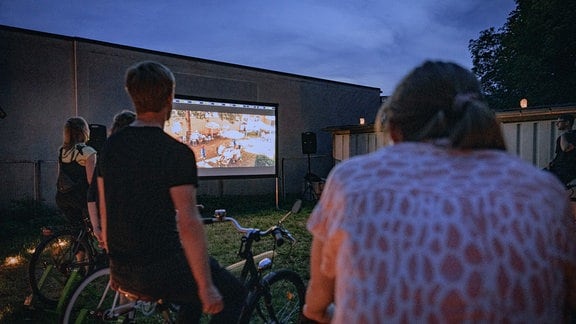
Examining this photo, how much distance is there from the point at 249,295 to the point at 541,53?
1931cm

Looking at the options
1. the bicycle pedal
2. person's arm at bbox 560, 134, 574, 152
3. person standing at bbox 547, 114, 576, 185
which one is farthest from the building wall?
the bicycle pedal

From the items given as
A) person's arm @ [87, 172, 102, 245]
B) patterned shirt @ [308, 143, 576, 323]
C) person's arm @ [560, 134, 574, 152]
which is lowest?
person's arm @ [87, 172, 102, 245]

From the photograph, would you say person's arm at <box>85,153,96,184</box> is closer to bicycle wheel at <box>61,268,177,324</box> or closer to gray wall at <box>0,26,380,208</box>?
bicycle wheel at <box>61,268,177,324</box>

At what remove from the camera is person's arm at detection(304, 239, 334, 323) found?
1.02 metres

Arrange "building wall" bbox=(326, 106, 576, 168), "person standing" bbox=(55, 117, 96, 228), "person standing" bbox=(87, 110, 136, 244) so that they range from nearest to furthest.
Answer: "person standing" bbox=(87, 110, 136, 244) < "person standing" bbox=(55, 117, 96, 228) < "building wall" bbox=(326, 106, 576, 168)

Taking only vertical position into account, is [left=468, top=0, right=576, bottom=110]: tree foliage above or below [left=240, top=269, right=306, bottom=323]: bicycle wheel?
above

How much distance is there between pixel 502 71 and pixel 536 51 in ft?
9.97

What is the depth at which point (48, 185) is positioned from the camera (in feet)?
31.5

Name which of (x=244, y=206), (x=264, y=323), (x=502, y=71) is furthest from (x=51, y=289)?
(x=502, y=71)

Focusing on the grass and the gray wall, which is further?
the gray wall

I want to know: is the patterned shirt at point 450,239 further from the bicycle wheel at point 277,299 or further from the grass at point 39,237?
the grass at point 39,237

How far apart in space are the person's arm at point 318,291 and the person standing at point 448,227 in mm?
48

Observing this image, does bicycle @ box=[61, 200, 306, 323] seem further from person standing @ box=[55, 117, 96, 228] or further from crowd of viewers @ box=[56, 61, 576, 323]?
person standing @ box=[55, 117, 96, 228]

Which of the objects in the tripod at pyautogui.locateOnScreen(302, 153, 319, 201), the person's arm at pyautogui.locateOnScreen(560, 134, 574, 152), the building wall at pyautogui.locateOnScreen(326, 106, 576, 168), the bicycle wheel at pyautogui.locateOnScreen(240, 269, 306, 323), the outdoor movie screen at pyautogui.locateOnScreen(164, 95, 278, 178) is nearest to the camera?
the bicycle wheel at pyautogui.locateOnScreen(240, 269, 306, 323)
